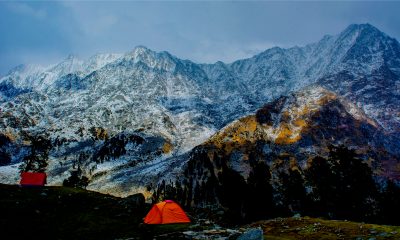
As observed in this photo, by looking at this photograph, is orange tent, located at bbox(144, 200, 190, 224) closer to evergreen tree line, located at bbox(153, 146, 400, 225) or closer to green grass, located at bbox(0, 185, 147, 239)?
green grass, located at bbox(0, 185, 147, 239)

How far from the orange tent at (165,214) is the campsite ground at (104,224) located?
5.57ft

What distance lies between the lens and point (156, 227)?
4428 cm

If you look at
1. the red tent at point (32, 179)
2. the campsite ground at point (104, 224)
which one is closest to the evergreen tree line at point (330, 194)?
the campsite ground at point (104, 224)

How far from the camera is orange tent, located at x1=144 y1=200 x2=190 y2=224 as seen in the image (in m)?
48.0

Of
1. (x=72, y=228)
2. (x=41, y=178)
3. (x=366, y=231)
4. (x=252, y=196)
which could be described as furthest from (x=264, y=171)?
(x=72, y=228)

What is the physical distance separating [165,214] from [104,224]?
7844 mm

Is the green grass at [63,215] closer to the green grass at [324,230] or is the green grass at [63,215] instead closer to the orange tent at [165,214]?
the orange tent at [165,214]

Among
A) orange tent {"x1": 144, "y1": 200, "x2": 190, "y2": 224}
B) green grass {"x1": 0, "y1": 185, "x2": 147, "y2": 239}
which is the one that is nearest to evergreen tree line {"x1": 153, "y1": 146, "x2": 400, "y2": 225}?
orange tent {"x1": 144, "y1": 200, "x2": 190, "y2": 224}

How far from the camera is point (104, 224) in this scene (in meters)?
44.8

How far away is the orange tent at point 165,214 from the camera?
48.0m

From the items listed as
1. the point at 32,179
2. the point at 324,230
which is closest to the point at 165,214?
the point at 324,230

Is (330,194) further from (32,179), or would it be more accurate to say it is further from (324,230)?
(32,179)

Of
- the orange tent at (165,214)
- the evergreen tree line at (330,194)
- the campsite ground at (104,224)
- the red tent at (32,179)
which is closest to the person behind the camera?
the campsite ground at (104,224)

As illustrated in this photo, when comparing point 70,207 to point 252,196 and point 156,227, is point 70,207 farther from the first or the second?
point 252,196
